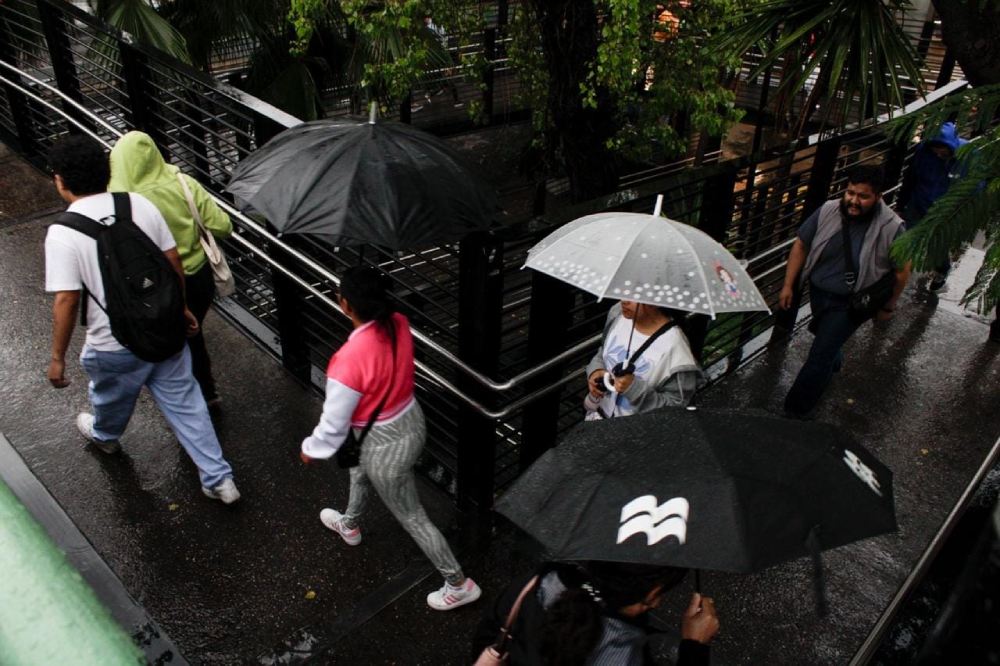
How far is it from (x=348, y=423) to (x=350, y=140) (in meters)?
1.26

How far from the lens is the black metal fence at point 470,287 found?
4.07 metres

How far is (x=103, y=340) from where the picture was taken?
3.86 meters

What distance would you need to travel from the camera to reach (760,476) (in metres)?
2.33

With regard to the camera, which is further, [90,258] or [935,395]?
[935,395]

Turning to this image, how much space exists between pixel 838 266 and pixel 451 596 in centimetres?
280

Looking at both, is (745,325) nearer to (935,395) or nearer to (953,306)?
(935,395)

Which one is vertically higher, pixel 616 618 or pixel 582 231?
pixel 582 231

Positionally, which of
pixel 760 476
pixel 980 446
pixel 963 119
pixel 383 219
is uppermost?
pixel 963 119

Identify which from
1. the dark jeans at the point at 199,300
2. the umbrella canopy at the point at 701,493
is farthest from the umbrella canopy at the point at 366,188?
the umbrella canopy at the point at 701,493

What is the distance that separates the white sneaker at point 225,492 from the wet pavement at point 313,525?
0.23 feet

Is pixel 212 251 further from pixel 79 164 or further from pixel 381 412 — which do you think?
pixel 381 412

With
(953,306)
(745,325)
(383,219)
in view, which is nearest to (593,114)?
(745,325)

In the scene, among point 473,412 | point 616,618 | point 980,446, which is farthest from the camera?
point 980,446

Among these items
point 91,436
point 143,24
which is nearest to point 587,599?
point 91,436
